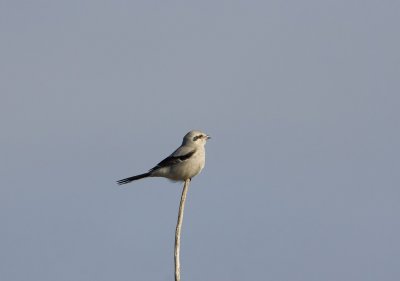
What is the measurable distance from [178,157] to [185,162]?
A: 14.6 inches

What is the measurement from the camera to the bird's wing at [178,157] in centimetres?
2191

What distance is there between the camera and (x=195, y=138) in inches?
878

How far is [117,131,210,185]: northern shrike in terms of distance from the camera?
71.4ft

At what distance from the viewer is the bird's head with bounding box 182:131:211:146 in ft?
73.0

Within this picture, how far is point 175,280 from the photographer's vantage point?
16.9 metres

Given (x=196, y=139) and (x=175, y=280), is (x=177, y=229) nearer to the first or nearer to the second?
(x=175, y=280)

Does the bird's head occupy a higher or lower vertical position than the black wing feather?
higher

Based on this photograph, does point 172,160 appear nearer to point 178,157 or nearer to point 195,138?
point 178,157

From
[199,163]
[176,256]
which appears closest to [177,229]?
[176,256]

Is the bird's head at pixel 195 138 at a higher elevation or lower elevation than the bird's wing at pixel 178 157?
higher

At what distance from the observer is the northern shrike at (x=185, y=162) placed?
21766 millimetres

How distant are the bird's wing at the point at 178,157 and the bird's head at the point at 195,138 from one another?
19 cm

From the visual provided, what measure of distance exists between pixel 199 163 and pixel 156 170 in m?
1.20

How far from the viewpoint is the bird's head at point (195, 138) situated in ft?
73.0
